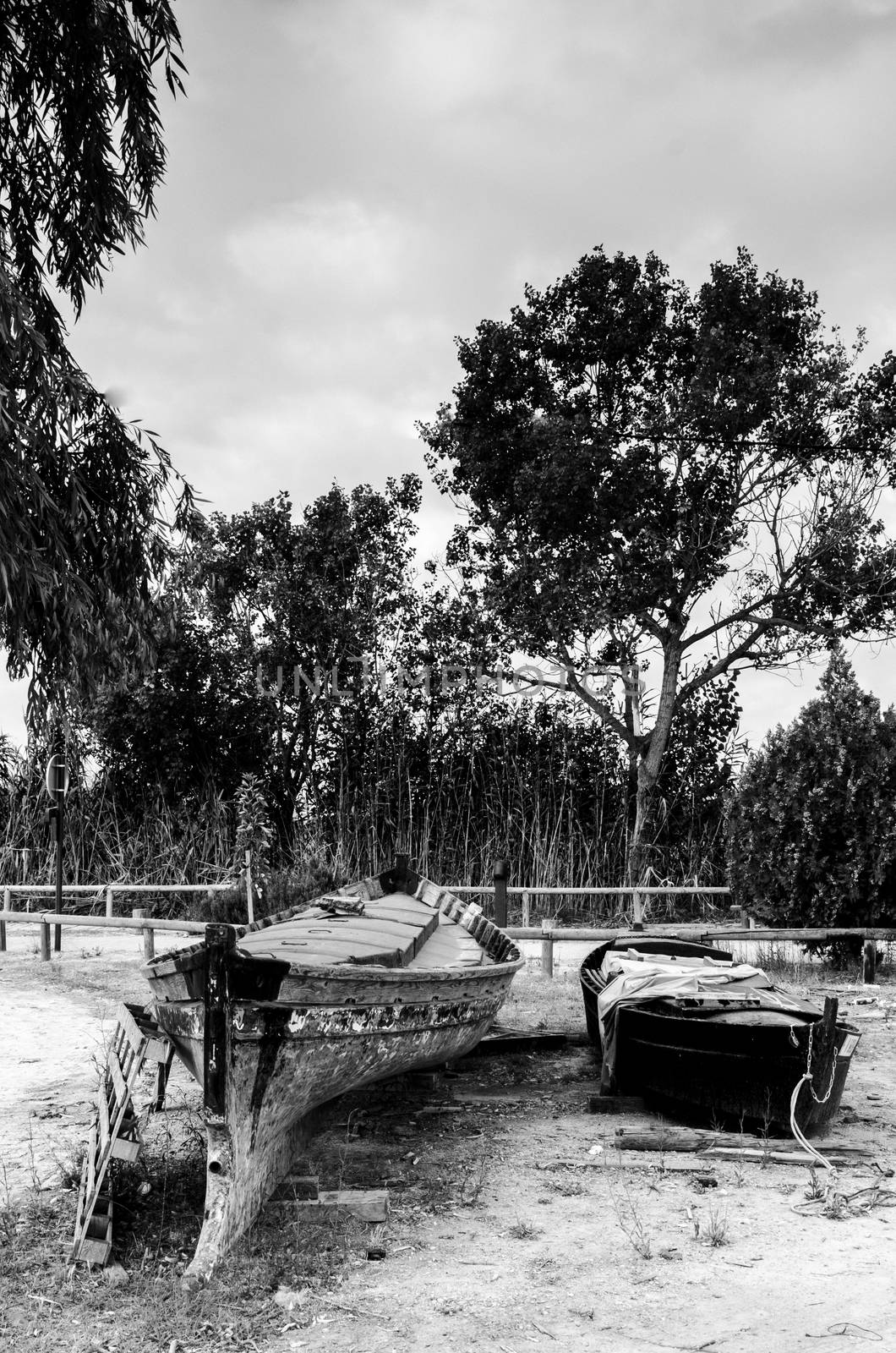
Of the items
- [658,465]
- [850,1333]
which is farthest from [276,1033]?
[658,465]

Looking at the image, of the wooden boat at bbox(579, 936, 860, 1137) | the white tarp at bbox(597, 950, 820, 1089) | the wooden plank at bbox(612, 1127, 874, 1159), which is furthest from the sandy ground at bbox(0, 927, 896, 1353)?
the white tarp at bbox(597, 950, 820, 1089)

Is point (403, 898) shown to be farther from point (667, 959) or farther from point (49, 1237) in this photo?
point (49, 1237)

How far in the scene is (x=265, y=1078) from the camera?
4930 mm

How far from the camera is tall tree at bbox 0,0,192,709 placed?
859cm

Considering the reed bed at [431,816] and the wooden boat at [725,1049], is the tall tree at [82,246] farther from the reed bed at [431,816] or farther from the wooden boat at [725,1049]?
the reed bed at [431,816]

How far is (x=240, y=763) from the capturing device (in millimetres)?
18953

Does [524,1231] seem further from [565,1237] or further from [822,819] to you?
[822,819]

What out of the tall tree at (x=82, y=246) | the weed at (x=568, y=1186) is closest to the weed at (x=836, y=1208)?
the weed at (x=568, y=1186)

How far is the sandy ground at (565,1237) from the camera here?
4055 mm

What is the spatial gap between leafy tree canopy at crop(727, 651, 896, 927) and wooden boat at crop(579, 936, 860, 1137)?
4493mm

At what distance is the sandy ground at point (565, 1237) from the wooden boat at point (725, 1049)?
14.1 inches

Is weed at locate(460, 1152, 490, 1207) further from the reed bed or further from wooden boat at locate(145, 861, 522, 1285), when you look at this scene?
the reed bed

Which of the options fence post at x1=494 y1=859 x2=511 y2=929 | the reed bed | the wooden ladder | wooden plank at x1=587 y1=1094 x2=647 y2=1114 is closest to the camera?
the wooden ladder

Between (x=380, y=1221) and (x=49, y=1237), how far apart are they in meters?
1.34
